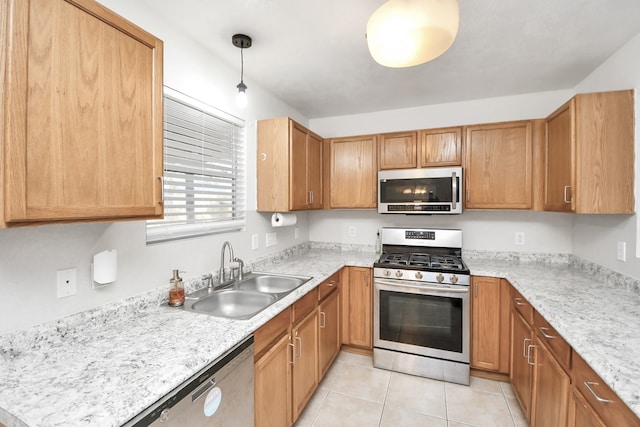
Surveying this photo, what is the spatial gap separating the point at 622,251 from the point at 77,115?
2972 mm

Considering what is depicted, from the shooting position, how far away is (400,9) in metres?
1.10

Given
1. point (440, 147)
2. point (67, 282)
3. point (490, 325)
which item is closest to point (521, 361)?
point (490, 325)

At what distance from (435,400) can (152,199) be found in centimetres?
232

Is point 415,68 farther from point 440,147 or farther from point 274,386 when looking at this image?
point 274,386

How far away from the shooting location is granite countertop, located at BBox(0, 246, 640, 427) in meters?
0.82

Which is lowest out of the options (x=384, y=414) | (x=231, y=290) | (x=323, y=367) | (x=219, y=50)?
(x=384, y=414)

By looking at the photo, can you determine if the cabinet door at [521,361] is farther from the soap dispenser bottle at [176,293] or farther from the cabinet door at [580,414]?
the soap dispenser bottle at [176,293]

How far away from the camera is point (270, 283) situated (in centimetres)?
221

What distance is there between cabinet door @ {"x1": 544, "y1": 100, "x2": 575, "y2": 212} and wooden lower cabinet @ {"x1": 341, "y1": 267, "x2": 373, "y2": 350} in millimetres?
1549

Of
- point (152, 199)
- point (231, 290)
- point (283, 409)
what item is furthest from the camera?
point (231, 290)

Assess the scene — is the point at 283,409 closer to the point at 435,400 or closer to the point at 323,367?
the point at 323,367

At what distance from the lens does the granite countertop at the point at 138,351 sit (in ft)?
2.68

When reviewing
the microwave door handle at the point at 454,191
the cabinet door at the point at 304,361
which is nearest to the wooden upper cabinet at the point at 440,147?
the microwave door handle at the point at 454,191

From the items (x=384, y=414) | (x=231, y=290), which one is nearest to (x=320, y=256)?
(x=231, y=290)
